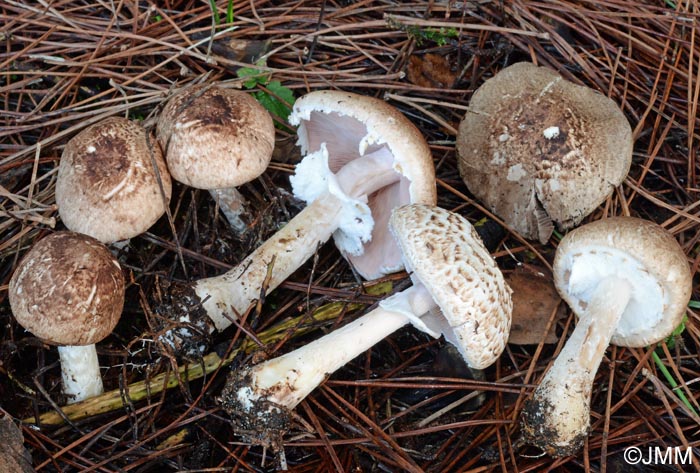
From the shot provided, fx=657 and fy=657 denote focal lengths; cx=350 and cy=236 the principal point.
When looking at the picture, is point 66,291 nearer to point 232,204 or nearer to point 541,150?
point 232,204

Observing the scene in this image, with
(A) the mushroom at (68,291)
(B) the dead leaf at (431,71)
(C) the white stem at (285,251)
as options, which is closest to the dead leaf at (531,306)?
(C) the white stem at (285,251)

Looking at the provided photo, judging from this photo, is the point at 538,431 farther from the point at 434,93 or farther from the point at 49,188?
the point at 49,188

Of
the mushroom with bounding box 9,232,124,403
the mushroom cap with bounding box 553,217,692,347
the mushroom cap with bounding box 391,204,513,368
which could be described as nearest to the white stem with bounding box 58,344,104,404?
the mushroom with bounding box 9,232,124,403

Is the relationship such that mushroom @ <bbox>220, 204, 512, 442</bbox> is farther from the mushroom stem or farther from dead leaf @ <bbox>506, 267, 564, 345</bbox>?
dead leaf @ <bbox>506, 267, 564, 345</bbox>

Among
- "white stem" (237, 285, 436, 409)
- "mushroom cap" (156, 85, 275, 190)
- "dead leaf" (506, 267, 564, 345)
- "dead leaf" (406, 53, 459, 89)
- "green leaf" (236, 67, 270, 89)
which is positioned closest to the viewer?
"white stem" (237, 285, 436, 409)

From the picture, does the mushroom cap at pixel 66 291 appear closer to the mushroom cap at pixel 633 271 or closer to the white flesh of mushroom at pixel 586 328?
the white flesh of mushroom at pixel 586 328
